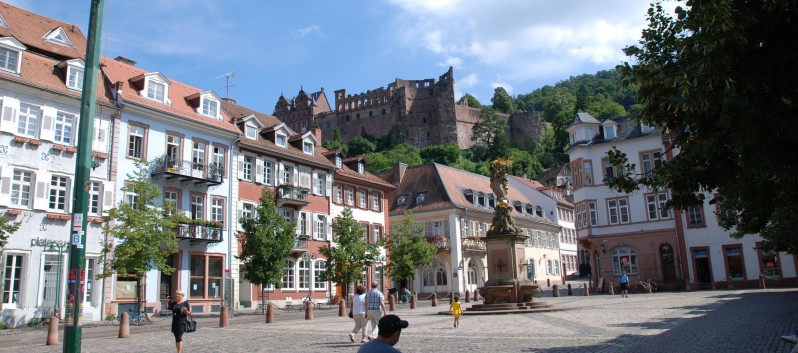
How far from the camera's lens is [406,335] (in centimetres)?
1772

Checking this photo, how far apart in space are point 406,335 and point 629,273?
110ft

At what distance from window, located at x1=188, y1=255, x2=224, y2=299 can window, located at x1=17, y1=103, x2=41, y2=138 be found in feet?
31.6

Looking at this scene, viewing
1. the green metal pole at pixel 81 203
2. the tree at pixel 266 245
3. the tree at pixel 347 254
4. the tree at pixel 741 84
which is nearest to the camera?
the tree at pixel 741 84

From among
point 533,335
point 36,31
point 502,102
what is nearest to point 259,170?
point 36,31

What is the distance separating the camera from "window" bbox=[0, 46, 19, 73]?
2747 centimetres

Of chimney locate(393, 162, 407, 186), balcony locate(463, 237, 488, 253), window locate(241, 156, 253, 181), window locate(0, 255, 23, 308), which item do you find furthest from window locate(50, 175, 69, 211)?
chimney locate(393, 162, 407, 186)

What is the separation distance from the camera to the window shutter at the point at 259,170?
3841 centimetres

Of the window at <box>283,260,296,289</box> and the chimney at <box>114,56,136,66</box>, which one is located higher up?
the chimney at <box>114,56,136,66</box>

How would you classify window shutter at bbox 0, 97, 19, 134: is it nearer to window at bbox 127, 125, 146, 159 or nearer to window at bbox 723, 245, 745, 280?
window at bbox 127, 125, 146, 159

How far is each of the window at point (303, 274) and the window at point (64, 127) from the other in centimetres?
1562

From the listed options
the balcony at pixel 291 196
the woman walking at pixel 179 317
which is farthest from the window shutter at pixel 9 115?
the woman walking at pixel 179 317

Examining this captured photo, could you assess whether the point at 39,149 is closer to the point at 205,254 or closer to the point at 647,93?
the point at 205,254

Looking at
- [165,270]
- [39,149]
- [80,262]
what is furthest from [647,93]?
[39,149]

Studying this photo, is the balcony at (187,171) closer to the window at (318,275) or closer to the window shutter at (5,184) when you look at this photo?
the window shutter at (5,184)
